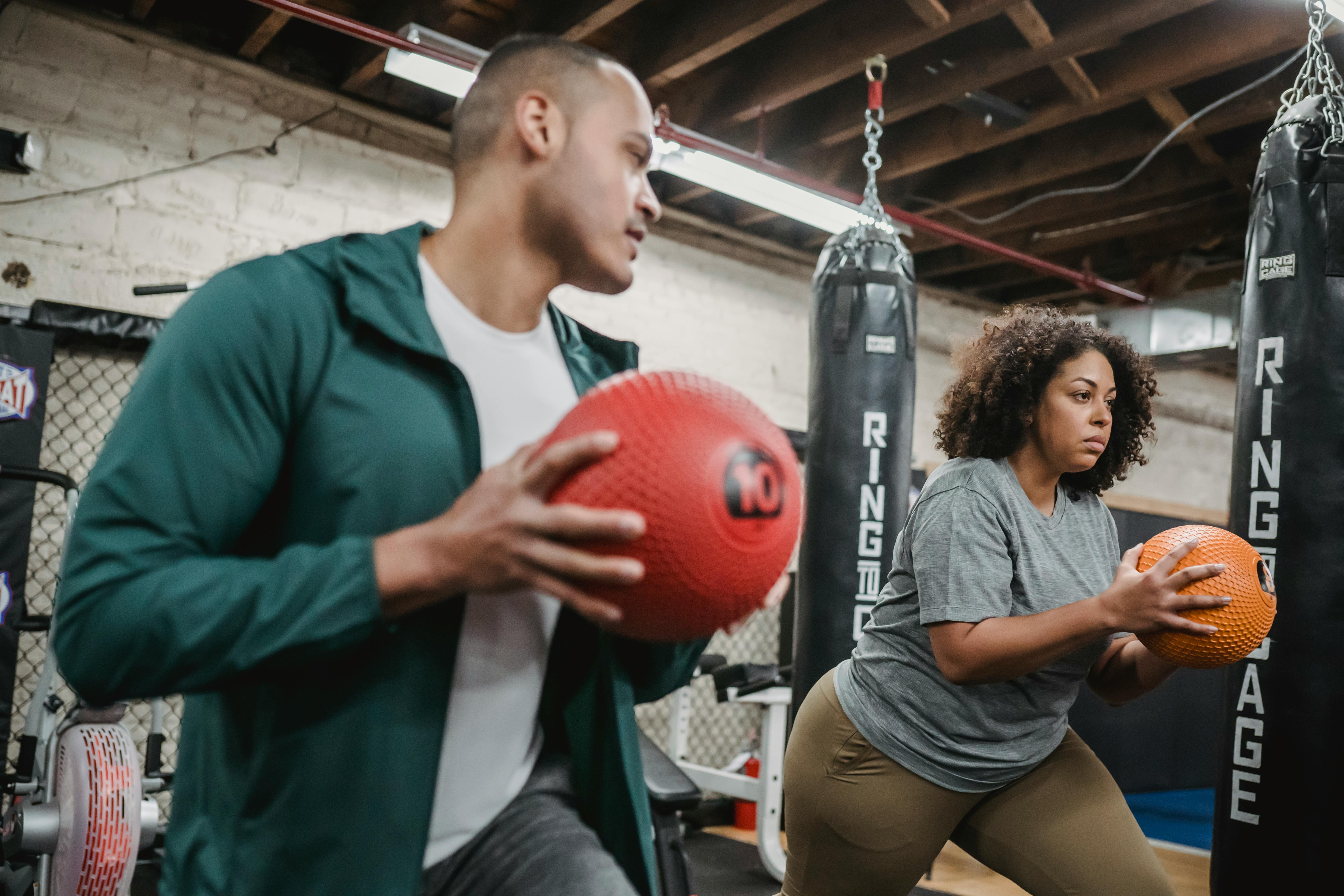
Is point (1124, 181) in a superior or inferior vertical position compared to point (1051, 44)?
inferior

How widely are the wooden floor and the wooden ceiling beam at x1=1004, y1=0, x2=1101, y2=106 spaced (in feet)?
11.0

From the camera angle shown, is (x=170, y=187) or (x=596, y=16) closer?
(x=596, y=16)

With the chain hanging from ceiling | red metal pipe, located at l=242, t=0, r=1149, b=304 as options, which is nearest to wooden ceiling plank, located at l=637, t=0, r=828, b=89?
red metal pipe, located at l=242, t=0, r=1149, b=304

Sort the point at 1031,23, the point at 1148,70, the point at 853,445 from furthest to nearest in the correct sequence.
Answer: the point at 1148,70, the point at 1031,23, the point at 853,445

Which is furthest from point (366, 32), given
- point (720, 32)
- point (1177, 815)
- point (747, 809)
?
point (1177, 815)

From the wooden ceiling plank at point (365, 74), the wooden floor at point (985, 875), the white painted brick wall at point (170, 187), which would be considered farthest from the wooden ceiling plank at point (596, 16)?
the wooden floor at point (985, 875)

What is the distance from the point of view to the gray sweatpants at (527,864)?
3.25ft

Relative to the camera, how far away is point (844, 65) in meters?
4.30

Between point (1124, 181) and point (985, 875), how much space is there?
3.51m

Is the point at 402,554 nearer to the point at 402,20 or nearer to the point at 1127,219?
the point at 402,20

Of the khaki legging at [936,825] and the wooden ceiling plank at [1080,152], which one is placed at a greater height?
the wooden ceiling plank at [1080,152]

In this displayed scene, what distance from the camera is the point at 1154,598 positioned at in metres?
1.74

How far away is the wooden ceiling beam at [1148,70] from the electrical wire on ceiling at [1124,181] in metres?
0.12

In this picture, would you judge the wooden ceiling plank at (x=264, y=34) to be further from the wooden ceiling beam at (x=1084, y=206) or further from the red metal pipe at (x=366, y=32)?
the wooden ceiling beam at (x=1084, y=206)
